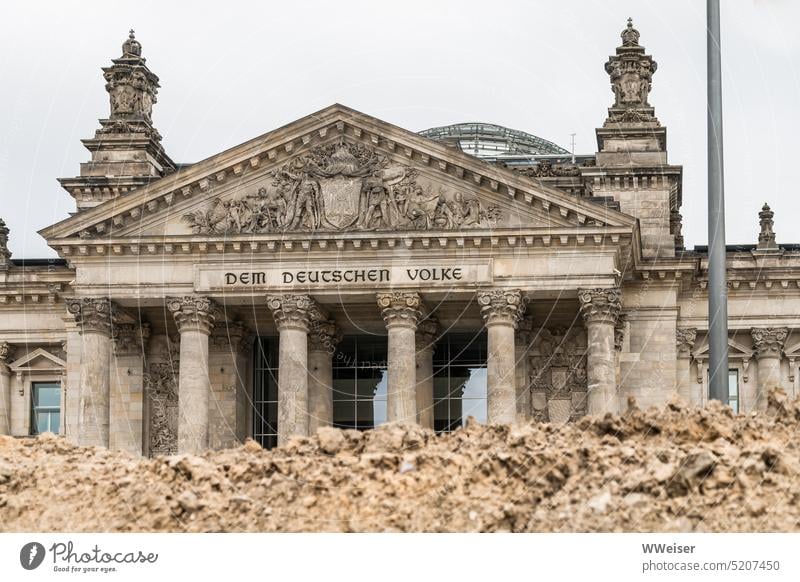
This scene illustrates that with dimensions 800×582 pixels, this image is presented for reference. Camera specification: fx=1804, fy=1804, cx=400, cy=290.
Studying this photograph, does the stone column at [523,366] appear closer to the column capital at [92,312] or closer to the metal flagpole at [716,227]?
the column capital at [92,312]

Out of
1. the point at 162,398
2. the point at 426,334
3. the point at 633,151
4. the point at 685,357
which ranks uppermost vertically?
the point at 633,151

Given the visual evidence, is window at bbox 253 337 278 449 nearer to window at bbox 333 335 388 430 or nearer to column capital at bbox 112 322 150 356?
window at bbox 333 335 388 430

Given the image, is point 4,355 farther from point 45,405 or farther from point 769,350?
point 769,350

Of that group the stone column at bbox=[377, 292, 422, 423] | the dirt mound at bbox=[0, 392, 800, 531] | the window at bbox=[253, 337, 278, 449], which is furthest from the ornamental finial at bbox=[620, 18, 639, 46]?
the dirt mound at bbox=[0, 392, 800, 531]

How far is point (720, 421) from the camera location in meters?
32.1

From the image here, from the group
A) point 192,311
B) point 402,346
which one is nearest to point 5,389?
point 192,311

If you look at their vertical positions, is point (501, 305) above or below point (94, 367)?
above

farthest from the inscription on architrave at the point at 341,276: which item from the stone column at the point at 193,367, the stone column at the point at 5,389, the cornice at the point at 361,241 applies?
the stone column at the point at 5,389

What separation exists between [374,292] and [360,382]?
6.72m

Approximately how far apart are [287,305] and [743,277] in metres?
17.4

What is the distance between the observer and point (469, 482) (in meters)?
31.2

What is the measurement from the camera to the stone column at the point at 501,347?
58812mm
